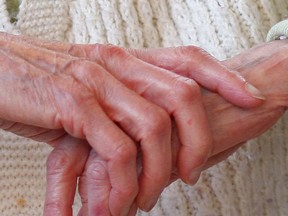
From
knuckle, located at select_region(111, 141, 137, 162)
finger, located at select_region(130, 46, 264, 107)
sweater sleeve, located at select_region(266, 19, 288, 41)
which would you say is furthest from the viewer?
sweater sleeve, located at select_region(266, 19, 288, 41)

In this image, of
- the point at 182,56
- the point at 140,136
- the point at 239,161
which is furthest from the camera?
the point at 239,161

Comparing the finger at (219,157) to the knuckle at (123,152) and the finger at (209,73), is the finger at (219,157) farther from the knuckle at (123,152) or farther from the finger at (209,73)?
the knuckle at (123,152)

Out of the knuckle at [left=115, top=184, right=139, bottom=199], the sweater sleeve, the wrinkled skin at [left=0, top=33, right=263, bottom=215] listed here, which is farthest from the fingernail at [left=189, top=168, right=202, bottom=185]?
the sweater sleeve

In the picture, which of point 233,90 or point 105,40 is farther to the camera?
point 105,40

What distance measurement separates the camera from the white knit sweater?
112 cm

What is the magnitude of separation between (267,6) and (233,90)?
0.26m

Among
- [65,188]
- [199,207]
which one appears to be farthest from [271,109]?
[65,188]

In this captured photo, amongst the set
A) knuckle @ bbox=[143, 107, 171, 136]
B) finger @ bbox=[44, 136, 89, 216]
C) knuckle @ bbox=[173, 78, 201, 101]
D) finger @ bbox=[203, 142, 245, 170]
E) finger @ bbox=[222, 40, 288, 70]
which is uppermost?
knuckle @ bbox=[173, 78, 201, 101]

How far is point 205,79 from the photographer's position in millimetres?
958

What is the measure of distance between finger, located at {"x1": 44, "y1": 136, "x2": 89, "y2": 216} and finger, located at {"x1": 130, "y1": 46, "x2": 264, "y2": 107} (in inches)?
6.5

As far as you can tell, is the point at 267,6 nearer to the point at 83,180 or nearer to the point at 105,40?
the point at 105,40

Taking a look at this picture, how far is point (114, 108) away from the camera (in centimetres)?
→ 87

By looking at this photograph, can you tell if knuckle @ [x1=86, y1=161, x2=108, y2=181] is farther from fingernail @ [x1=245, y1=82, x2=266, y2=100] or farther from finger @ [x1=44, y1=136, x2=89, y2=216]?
fingernail @ [x1=245, y1=82, x2=266, y2=100]

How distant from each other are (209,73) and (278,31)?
0.62 feet
